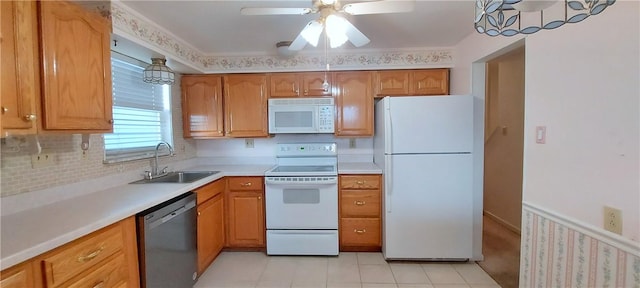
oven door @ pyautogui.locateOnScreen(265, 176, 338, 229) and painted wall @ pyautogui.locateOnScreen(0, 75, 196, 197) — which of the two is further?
oven door @ pyautogui.locateOnScreen(265, 176, 338, 229)

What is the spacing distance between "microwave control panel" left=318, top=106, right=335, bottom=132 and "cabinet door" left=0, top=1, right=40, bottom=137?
214 cm

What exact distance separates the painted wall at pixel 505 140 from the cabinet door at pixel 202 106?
3.11m

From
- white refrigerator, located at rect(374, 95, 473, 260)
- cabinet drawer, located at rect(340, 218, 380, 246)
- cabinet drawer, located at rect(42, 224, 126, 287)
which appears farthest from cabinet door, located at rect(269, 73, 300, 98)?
cabinet drawer, located at rect(42, 224, 126, 287)

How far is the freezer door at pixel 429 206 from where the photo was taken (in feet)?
8.05

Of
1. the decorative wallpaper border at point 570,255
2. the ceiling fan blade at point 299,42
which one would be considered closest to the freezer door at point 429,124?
the decorative wallpaper border at point 570,255

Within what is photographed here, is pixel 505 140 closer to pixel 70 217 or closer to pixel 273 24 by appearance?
pixel 273 24

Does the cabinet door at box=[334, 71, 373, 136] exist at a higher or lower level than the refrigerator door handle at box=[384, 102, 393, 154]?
higher

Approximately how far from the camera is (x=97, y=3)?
5.45ft

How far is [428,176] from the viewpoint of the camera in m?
2.46

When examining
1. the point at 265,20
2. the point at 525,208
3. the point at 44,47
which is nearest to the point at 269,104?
the point at 265,20

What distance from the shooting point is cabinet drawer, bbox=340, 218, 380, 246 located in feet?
8.99

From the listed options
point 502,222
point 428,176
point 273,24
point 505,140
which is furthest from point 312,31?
point 502,222

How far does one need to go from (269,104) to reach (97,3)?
63.8 inches

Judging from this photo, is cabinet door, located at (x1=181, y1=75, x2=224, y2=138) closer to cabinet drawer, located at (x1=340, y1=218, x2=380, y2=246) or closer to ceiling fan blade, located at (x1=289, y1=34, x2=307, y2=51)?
ceiling fan blade, located at (x1=289, y1=34, x2=307, y2=51)
